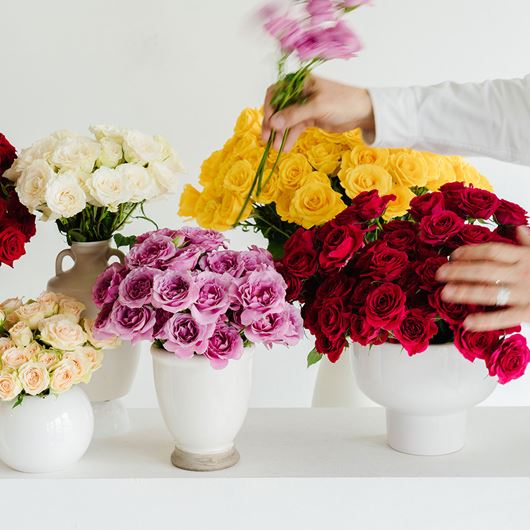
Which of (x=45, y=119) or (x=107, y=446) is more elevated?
(x=45, y=119)

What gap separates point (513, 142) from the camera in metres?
1.37

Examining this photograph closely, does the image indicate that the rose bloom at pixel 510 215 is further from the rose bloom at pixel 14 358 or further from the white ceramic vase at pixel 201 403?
the rose bloom at pixel 14 358

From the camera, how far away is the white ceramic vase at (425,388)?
1.11 meters

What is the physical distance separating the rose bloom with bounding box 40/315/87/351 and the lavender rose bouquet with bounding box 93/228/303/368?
31mm

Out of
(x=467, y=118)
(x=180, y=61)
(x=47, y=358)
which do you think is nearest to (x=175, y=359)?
(x=47, y=358)

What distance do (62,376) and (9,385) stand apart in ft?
0.22

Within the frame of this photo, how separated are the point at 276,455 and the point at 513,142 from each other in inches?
24.9

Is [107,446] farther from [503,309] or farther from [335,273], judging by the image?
[503,309]

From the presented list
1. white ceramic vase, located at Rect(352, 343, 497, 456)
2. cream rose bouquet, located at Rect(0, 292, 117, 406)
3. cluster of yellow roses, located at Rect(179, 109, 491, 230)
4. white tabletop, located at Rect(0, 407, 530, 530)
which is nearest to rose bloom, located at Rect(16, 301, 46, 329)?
cream rose bouquet, located at Rect(0, 292, 117, 406)

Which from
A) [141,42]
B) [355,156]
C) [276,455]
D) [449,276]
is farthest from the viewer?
[141,42]

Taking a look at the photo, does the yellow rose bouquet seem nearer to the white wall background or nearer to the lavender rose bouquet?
the lavender rose bouquet

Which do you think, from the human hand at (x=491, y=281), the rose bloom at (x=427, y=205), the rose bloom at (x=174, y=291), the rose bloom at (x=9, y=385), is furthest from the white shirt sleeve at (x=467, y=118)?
the rose bloom at (x=9, y=385)

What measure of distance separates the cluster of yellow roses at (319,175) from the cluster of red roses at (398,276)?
14 centimetres

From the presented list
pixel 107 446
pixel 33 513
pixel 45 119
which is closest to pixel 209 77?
pixel 45 119
